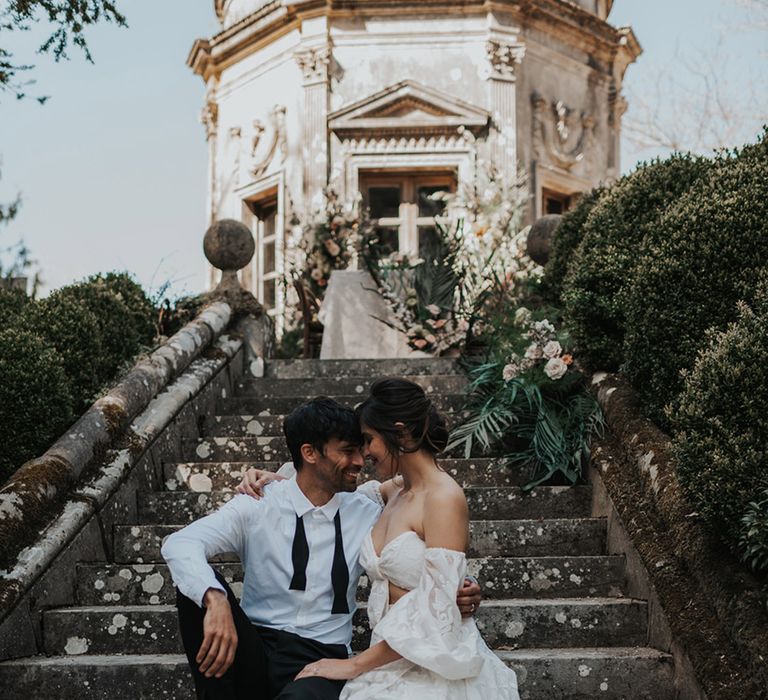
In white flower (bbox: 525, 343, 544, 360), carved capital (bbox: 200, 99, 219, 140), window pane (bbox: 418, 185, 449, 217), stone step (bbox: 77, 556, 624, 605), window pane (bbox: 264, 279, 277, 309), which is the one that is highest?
carved capital (bbox: 200, 99, 219, 140)

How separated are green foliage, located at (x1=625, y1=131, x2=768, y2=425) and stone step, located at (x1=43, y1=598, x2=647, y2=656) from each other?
3.58ft

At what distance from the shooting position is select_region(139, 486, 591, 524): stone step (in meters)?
5.02

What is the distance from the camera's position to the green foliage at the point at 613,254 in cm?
560

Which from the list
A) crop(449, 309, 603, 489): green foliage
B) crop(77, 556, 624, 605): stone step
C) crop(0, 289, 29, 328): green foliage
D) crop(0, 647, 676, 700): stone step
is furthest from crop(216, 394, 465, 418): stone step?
crop(0, 647, 676, 700): stone step

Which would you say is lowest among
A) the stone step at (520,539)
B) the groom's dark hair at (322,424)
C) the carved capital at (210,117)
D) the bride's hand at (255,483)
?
the stone step at (520,539)

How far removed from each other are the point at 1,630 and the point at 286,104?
1020 centimetres

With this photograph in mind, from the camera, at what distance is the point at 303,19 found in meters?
12.8

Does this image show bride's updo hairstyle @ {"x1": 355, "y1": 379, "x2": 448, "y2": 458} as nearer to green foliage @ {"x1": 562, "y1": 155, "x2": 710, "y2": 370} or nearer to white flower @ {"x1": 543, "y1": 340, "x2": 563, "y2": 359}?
white flower @ {"x1": 543, "y1": 340, "x2": 563, "y2": 359}

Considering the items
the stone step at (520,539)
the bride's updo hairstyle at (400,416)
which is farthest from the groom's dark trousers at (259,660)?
the stone step at (520,539)

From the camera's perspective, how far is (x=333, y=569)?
328 cm

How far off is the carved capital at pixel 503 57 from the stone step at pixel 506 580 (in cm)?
930

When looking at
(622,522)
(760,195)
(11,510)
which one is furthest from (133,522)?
(760,195)

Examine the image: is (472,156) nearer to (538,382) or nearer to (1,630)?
(538,382)

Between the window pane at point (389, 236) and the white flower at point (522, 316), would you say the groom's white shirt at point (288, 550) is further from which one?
the window pane at point (389, 236)
